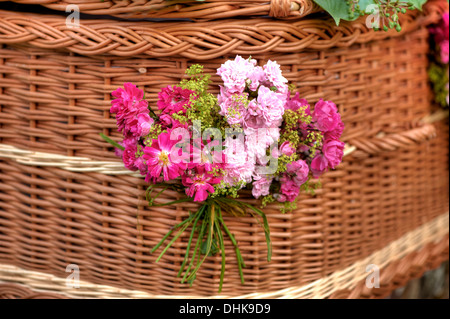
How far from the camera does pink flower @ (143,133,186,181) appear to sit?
3.24 feet

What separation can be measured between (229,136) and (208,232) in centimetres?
25

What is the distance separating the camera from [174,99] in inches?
41.8

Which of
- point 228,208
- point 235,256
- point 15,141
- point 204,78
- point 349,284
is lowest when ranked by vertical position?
point 349,284

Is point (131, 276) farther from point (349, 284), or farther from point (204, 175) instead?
point (349, 284)

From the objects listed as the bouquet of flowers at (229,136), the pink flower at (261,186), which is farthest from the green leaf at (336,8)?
the pink flower at (261,186)

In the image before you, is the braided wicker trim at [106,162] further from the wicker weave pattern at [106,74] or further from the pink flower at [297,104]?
the pink flower at [297,104]

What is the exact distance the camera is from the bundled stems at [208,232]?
1.14m

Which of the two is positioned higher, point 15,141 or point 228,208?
point 15,141

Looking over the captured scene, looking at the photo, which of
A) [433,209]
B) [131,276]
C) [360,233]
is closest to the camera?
[131,276]

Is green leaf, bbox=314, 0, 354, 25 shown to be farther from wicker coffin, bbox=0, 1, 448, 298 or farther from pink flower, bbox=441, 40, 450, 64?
pink flower, bbox=441, 40, 450, 64

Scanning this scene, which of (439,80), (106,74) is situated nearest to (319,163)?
(106,74)

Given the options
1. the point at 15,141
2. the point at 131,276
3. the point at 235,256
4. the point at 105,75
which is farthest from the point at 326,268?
the point at 15,141

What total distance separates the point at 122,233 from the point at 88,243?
10cm

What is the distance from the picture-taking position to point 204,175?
1009 millimetres
